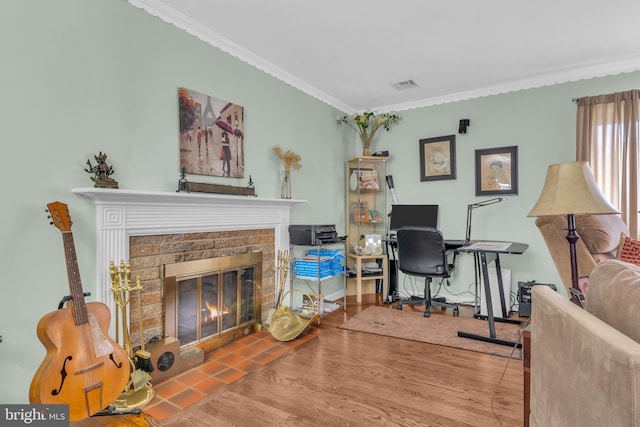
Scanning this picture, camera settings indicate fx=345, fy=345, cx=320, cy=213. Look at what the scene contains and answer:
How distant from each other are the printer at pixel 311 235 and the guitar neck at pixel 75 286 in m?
1.88

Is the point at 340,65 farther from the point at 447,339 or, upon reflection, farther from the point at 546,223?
the point at 447,339

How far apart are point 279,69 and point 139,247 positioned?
2088 mm

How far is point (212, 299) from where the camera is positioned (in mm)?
2703

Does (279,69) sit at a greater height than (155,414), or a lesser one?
greater

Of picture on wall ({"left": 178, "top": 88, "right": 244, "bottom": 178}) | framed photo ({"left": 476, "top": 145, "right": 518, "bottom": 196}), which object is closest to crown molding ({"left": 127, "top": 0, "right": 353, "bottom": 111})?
picture on wall ({"left": 178, "top": 88, "right": 244, "bottom": 178})

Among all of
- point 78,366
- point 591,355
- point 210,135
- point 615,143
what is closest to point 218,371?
point 78,366

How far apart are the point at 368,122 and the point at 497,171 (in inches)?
66.3

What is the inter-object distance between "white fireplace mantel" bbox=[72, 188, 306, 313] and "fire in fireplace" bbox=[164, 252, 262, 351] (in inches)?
11.1

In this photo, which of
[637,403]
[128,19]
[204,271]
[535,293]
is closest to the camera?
[637,403]

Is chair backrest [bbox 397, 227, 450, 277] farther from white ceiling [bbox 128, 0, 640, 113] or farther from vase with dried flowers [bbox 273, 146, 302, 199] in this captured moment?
white ceiling [bbox 128, 0, 640, 113]

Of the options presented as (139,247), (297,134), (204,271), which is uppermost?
(297,134)

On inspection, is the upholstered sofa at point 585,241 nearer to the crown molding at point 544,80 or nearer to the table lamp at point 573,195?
the table lamp at point 573,195

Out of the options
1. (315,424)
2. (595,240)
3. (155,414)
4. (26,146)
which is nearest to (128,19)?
(26,146)

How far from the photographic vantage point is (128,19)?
7.00 feet
